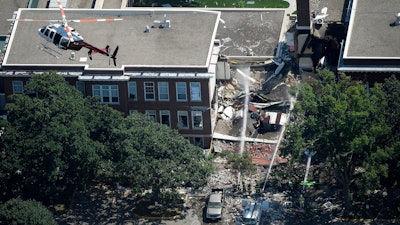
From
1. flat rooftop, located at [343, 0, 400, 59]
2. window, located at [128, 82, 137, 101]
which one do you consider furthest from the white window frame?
flat rooftop, located at [343, 0, 400, 59]

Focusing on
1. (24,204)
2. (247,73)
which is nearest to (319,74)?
(247,73)

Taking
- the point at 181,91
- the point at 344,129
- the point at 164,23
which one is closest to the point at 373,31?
the point at 344,129

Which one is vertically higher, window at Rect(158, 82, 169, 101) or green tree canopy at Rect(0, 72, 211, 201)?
window at Rect(158, 82, 169, 101)

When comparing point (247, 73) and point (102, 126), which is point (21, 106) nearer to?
point (102, 126)

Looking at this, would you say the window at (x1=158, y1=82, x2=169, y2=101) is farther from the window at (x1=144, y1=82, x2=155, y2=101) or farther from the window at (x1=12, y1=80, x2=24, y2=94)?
the window at (x1=12, y1=80, x2=24, y2=94)

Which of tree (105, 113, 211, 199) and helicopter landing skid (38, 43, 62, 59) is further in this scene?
helicopter landing skid (38, 43, 62, 59)

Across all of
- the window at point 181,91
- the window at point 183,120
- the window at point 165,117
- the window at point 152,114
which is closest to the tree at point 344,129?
the window at point 181,91

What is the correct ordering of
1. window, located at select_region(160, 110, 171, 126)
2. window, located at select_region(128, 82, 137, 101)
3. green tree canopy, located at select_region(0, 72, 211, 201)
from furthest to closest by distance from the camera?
window, located at select_region(160, 110, 171, 126) → window, located at select_region(128, 82, 137, 101) → green tree canopy, located at select_region(0, 72, 211, 201)
